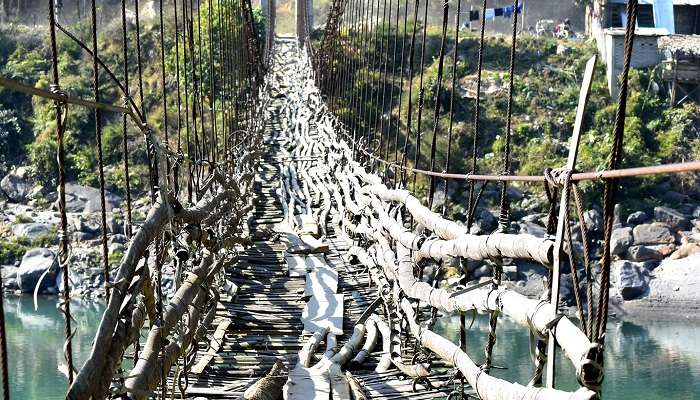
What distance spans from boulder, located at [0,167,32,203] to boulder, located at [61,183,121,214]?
0.92 m

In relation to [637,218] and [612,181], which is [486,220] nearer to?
[637,218]

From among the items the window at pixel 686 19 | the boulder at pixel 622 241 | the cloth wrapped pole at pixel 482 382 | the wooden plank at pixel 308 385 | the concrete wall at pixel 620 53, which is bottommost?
the boulder at pixel 622 241

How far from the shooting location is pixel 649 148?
72.7 feet

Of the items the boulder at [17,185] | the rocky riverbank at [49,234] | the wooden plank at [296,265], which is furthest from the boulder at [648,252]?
the wooden plank at [296,265]

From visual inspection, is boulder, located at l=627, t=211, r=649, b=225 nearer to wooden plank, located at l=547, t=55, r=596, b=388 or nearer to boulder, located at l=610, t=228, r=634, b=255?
boulder, located at l=610, t=228, r=634, b=255

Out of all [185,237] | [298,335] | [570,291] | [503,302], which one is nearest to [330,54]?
[570,291]

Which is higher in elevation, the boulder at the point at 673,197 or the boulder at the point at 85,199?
the boulder at the point at 673,197

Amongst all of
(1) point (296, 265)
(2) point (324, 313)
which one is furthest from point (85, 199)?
(2) point (324, 313)

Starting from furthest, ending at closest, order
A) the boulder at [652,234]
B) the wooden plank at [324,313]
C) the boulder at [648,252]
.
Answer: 1. the boulder at [652,234]
2. the boulder at [648,252]
3. the wooden plank at [324,313]

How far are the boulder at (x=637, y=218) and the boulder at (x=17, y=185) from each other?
1231cm

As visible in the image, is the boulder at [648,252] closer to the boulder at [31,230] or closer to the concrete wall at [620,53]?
the concrete wall at [620,53]

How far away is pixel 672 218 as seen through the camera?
67.9ft

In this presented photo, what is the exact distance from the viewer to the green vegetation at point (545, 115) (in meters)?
22.0

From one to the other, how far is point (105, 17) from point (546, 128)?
11.7 m
